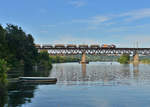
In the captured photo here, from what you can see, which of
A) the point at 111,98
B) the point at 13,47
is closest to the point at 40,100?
the point at 111,98

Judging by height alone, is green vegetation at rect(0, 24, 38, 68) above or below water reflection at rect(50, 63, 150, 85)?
above

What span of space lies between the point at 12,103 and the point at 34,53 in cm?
10009

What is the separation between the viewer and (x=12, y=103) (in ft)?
119

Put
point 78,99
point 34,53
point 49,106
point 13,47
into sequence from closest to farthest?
point 49,106 → point 78,99 → point 13,47 → point 34,53

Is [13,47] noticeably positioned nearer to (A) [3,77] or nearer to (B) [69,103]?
(A) [3,77]

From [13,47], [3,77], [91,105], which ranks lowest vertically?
[91,105]

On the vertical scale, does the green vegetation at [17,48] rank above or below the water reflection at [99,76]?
above

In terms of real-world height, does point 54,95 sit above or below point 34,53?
below

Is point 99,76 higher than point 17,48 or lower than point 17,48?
lower

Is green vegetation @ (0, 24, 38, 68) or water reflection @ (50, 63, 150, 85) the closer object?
water reflection @ (50, 63, 150, 85)

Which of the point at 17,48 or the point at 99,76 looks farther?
the point at 17,48

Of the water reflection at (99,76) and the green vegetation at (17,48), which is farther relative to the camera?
the green vegetation at (17,48)

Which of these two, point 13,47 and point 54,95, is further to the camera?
point 13,47

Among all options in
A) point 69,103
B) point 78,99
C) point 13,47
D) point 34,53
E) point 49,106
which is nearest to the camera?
point 49,106
